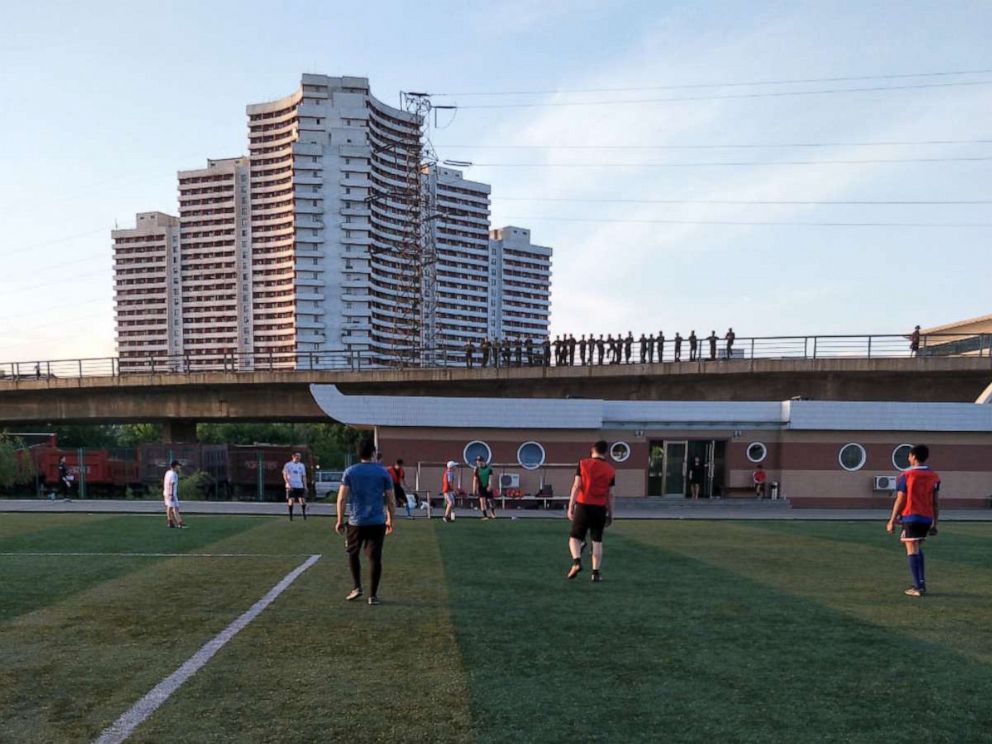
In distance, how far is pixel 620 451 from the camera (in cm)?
2375

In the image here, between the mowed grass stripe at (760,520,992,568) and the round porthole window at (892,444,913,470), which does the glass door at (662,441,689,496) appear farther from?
the round porthole window at (892,444,913,470)

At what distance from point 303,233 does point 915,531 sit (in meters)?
110

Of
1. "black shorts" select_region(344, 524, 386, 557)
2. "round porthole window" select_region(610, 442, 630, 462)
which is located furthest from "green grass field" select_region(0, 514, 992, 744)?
"round porthole window" select_region(610, 442, 630, 462)

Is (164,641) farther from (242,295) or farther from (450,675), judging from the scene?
(242,295)

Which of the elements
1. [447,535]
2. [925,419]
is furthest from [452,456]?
[925,419]

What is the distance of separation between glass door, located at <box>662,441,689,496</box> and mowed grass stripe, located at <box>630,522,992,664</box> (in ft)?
26.8

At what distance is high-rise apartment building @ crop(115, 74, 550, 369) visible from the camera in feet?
355

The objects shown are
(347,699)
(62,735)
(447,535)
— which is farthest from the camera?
(447,535)

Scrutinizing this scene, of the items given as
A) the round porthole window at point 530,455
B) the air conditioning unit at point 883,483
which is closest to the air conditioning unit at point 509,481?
the round porthole window at point 530,455

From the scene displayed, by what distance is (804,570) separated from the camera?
10.1 metres

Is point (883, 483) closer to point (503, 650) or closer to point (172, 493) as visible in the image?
point (503, 650)

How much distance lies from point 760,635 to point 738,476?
61.5 ft

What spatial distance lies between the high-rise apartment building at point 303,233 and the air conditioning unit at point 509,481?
74.7 m

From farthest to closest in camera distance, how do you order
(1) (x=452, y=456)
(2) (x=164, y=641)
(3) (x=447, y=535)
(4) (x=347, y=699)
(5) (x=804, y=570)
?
(1) (x=452, y=456), (3) (x=447, y=535), (5) (x=804, y=570), (2) (x=164, y=641), (4) (x=347, y=699)
